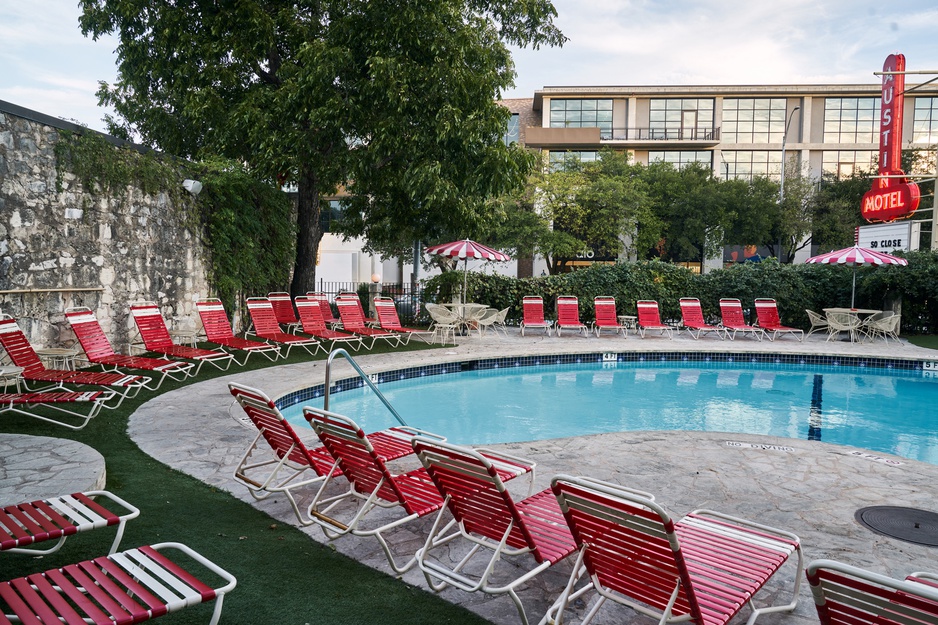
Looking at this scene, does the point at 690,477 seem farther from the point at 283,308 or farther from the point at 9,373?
the point at 283,308

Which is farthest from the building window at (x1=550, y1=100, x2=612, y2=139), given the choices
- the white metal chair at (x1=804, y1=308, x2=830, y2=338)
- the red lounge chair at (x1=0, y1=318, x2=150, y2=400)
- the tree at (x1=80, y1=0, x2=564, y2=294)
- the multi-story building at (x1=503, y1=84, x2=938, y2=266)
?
the red lounge chair at (x1=0, y1=318, x2=150, y2=400)

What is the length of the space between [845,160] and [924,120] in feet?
19.0

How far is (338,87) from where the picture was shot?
13.3m

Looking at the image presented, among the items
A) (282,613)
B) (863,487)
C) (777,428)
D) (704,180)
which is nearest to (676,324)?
(777,428)

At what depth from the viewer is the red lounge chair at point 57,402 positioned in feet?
19.5

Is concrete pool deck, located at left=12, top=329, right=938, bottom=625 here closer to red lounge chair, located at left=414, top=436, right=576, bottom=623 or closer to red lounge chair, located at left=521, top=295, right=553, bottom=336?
red lounge chair, located at left=414, top=436, right=576, bottom=623

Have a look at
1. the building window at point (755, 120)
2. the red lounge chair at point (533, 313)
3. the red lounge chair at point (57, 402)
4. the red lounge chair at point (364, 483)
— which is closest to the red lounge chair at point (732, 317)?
the red lounge chair at point (533, 313)

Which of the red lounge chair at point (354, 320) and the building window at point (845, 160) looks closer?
the red lounge chair at point (354, 320)

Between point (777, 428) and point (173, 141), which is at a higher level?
point (173, 141)

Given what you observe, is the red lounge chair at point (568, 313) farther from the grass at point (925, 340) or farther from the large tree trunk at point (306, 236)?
the grass at point (925, 340)

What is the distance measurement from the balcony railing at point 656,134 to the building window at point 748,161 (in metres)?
2.39

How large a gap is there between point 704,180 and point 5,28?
3199cm

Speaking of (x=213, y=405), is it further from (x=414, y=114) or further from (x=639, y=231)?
(x=639, y=231)

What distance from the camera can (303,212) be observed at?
15367mm
